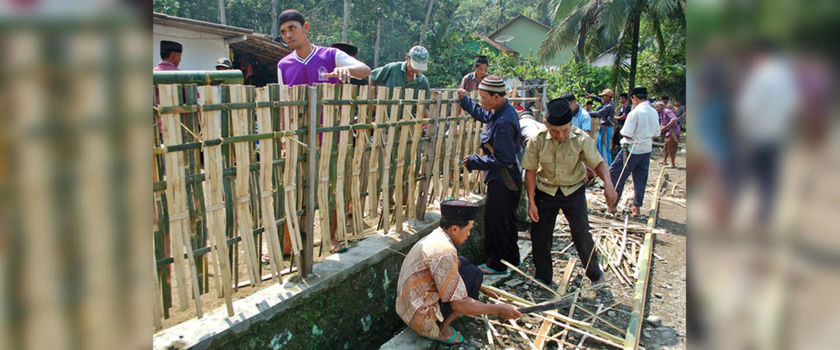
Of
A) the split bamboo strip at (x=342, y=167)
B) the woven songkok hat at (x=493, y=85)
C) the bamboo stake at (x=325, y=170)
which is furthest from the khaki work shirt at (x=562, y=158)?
the bamboo stake at (x=325, y=170)

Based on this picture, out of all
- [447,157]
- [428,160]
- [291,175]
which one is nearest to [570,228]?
[447,157]

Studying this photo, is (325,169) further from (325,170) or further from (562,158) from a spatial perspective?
(562,158)

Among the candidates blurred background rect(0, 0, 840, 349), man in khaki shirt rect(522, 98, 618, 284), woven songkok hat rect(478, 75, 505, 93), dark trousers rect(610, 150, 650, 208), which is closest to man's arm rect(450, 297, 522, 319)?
man in khaki shirt rect(522, 98, 618, 284)

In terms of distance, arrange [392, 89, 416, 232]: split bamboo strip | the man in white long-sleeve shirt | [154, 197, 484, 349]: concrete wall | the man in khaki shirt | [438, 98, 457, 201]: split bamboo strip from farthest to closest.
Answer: the man in white long-sleeve shirt < [438, 98, 457, 201]: split bamboo strip < the man in khaki shirt < [392, 89, 416, 232]: split bamboo strip < [154, 197, 484, 349]: concrete wall

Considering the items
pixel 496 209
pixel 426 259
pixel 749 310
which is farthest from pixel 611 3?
pixel 749 310

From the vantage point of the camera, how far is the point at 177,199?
2.65 metres

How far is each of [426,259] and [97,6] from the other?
10.6 feet

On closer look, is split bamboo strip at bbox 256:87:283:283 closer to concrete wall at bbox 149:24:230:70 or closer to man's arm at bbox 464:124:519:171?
man's arm at bbox 464:124:519:171

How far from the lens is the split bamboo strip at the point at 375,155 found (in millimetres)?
4012

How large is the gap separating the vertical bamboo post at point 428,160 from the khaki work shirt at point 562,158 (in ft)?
2.98

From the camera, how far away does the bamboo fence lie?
8.70ft

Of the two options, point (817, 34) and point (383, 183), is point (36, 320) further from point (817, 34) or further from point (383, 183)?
point (383, 183)

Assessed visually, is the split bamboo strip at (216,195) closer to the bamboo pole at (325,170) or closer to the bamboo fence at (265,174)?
the bamboo fence at (265,174)

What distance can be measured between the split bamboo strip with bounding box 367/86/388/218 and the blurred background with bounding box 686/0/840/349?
362 cm
